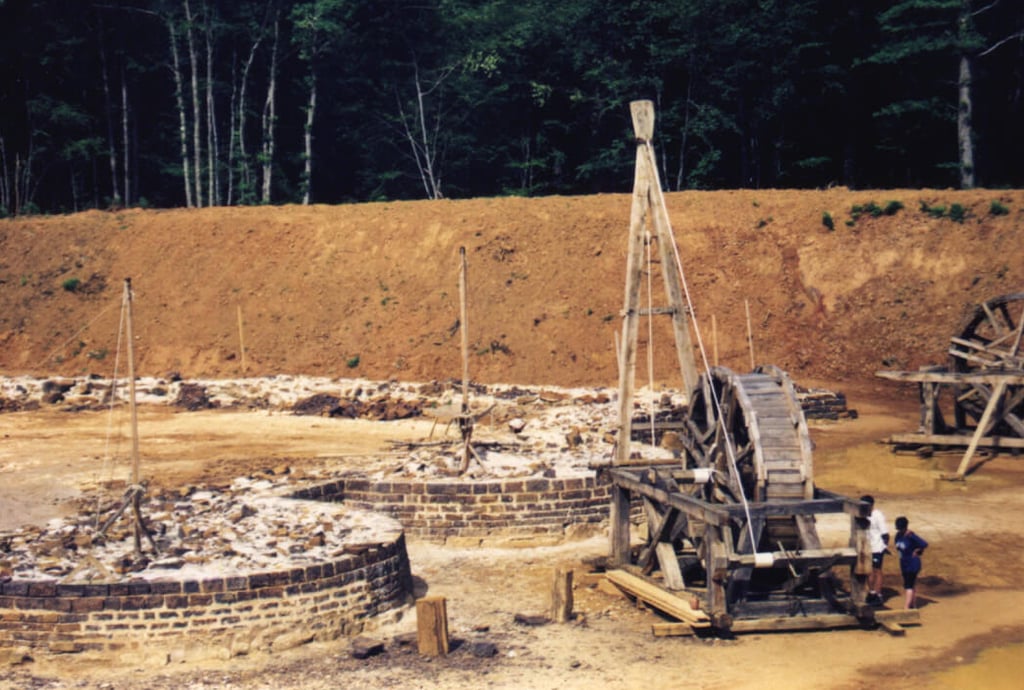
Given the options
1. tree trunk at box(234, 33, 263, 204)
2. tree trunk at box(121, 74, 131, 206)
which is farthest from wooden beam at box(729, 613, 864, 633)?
tree trunk at box(121, 74, 131, 206)

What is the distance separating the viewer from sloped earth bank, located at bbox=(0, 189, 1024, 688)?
63.4 ft

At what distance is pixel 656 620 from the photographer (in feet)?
37.7

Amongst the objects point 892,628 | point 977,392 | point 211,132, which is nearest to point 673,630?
point 892,628

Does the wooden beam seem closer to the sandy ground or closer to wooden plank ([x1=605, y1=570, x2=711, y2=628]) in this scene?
the sandy ground

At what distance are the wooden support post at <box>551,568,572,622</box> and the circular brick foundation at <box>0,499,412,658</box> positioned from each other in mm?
2515

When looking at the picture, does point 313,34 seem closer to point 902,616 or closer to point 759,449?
point 759,449

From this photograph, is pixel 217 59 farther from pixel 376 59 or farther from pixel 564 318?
pixel 564 318

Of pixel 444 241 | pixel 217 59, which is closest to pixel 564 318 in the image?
pixel 444 241

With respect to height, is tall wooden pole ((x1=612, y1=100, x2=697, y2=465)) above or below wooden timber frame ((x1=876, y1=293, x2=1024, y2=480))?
above

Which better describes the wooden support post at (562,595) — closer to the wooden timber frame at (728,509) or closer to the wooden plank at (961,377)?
the wooden timber frame at (728,509)

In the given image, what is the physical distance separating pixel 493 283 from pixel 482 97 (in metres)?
Result: 12.0

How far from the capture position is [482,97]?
40875 millimetres

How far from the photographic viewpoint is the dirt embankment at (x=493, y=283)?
2866cm

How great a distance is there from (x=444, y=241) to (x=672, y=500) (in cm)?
2215
